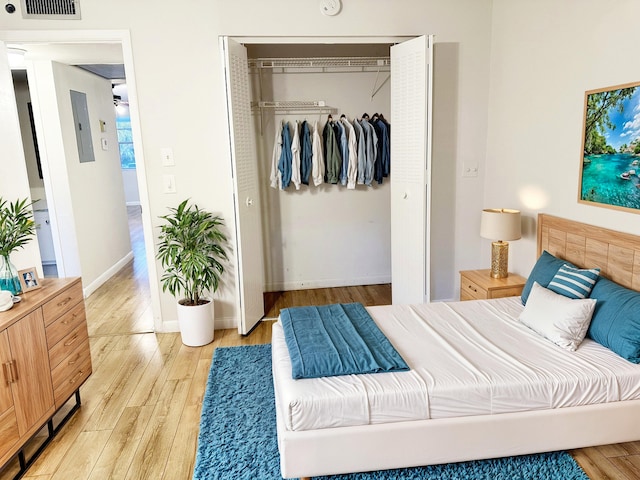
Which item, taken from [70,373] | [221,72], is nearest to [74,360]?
[70,373]

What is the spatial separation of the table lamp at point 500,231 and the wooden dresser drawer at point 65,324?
270cm

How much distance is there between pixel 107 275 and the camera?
5.43 m

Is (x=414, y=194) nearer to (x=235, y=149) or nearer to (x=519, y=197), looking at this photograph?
(x=519, y=197)

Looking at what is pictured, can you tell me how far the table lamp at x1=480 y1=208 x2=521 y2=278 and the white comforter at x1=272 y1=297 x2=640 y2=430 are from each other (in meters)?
1.00

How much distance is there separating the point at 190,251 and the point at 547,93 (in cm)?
272

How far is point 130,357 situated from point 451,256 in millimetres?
2698

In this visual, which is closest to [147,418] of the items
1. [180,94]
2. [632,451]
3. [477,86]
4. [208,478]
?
[208,478]

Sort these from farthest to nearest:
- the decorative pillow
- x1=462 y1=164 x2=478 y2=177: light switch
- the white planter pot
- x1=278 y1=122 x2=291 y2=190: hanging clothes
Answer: x1=278 y1=122 x2=291 y2=190: hanging clothes, x1=462 y1=164 x2=478 y2=177: light switch, the white planter pot, the decorative pillow

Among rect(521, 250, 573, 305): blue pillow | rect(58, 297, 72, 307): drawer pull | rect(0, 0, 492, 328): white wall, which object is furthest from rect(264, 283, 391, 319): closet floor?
rect(58, 297, 72, 307): drawer pull

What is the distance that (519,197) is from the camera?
352cm

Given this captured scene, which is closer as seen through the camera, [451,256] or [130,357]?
[130,357]

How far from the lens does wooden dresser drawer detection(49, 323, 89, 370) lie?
2.45 m

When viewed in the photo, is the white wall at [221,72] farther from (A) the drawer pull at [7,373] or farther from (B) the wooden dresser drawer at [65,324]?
(A) the drawer pull at [7,373]

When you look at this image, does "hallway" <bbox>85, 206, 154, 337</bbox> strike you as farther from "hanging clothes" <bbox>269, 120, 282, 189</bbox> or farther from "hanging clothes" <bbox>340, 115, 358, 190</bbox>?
"hanging clothes" <bbox>340, 115, 358, 190</bbox>
